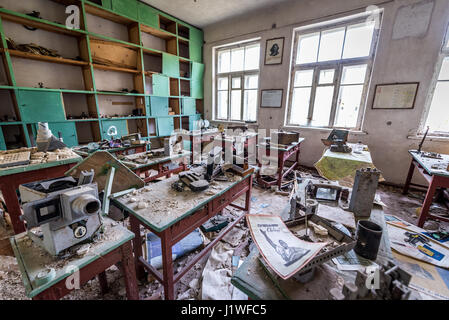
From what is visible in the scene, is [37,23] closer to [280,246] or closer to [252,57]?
[252,57]

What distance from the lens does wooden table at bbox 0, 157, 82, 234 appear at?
164 centimetres

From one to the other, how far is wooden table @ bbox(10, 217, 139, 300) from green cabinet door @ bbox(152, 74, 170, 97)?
14.0ft

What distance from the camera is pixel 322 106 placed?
429 cm

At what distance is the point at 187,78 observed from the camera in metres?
5.43

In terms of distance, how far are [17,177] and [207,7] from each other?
4.80m

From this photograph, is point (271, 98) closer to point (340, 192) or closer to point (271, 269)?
point (340, 192)

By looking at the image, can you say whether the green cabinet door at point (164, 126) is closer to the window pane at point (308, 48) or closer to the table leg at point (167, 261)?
the window pane at point (308, 48)

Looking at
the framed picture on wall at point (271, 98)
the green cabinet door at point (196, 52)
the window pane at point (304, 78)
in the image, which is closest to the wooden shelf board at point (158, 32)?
the green cabinet door at point (196, 52)

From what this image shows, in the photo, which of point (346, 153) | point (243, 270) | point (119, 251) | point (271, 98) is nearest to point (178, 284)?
point (119, 251)

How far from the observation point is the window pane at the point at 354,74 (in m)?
3.78

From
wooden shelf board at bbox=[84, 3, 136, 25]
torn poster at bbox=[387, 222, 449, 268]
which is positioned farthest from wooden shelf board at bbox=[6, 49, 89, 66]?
torn poster at bbox=[387, 222, 449, 268]

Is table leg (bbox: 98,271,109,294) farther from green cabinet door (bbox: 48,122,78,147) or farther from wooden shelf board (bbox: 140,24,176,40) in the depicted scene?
wooden shelf board (bbox: 140,24,176,40)

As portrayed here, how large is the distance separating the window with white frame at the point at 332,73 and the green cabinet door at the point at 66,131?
465 centimetres

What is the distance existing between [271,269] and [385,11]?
4.77m
